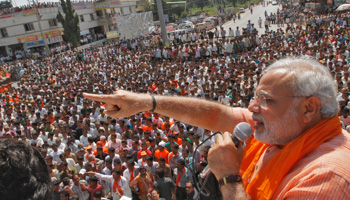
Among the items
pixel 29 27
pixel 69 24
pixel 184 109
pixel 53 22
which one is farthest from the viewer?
pixel 53 22

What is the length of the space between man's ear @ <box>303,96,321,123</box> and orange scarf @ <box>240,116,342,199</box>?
0.13ft

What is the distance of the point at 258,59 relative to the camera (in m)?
11.7

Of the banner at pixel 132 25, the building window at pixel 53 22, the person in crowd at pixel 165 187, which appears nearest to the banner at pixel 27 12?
the building window at pixel 53 22

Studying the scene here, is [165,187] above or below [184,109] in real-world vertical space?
below

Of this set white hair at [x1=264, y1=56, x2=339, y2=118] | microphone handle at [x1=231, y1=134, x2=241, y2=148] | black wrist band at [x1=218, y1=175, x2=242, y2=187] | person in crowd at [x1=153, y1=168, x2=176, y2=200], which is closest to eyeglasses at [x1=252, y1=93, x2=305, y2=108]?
white hair at [x1=264, y1=56, x2=339, y2=118]

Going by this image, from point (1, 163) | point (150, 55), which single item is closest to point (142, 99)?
point (1, 163)

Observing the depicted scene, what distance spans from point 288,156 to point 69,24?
35.1 metres

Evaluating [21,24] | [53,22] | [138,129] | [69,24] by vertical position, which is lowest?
[138,129]

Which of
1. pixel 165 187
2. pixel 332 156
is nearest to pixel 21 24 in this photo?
pixel 165 187

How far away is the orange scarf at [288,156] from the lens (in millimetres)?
1174

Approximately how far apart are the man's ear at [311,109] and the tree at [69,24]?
112ft

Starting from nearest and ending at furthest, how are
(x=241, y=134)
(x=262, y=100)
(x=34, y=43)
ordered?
(x=262, y=100)
(x=241, y=134)
(x=34, y=43)

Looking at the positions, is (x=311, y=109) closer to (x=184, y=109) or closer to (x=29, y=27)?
(x=184, y=109)

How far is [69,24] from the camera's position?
32.4 metres
